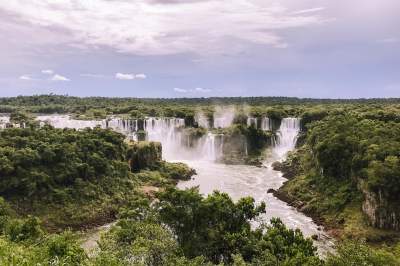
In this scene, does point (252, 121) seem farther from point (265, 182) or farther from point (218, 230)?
point (218, 230)

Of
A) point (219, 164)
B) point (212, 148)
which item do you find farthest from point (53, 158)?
point (212, 148)

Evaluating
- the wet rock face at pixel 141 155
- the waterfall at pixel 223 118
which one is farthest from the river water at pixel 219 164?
the wet rock face at pixel 141 155

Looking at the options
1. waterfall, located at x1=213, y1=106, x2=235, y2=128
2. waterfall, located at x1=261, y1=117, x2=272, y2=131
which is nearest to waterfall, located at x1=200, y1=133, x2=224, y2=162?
waterfall, located at x1=213, y1=106, x2=235, y2=128

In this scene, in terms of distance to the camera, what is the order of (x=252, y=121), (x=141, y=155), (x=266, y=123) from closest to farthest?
1. (x=141, y=155)
2. (x=266, y=123)
3. (x=252, y=121)

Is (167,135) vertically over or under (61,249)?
over

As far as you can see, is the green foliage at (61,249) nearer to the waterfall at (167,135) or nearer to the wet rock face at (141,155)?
the wet rock face at (141,155)

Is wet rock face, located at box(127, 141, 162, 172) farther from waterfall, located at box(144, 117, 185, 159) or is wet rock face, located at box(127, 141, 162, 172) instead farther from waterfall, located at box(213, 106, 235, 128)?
waterfall, located at box(213, 106, 235, 128)
